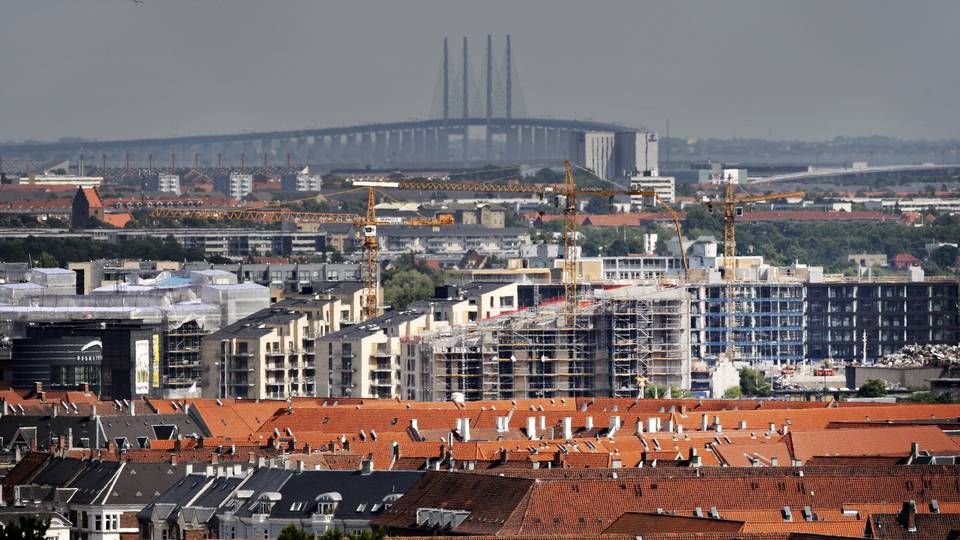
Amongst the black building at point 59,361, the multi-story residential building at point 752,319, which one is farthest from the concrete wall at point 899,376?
the black building at point 59,361

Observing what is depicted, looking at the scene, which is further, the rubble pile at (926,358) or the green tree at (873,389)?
the rubble pile at (926,358)

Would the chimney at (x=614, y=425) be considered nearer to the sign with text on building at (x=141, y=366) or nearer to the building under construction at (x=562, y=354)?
the building under construction at (x=562, y=354)

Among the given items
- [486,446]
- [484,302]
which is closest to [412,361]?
[484,302]

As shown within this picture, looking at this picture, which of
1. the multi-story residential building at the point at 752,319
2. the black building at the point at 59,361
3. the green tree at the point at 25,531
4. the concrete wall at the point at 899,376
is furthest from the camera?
the multi-story residential building at the point at 752,319

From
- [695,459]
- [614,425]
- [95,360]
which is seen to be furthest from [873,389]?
[695,459]

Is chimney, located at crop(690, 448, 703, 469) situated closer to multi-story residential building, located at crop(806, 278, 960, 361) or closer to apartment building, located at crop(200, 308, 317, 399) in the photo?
apartment building, located at crop(200, 308, 317, 399)

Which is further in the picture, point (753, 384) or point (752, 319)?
point (752, 319)

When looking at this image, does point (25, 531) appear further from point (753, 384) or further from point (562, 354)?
point (753, 384)
